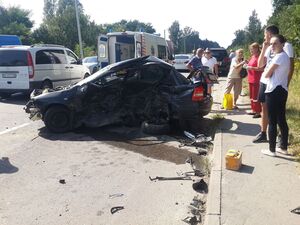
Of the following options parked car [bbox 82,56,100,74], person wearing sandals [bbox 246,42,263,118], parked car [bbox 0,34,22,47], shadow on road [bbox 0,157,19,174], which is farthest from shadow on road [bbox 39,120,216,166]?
parked car [bbox 82,56,100,74]

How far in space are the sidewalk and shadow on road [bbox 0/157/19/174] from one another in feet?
9.74

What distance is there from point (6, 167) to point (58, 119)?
2500 mm

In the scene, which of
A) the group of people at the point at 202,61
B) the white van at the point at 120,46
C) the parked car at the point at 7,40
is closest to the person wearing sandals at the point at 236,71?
the group of people at the point at 202,61

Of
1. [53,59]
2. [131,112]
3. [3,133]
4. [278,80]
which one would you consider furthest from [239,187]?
[53,59]

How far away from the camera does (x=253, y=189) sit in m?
4.92

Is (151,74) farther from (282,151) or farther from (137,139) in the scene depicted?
(282,151)

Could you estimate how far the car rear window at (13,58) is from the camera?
13.7m

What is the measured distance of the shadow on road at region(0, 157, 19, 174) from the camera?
6.14m

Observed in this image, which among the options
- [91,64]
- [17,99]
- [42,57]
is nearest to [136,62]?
[42,57]

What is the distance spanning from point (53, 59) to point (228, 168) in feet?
34.2

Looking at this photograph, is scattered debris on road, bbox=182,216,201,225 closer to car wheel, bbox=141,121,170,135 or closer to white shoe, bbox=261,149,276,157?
white shoe, bbox=261,149,276,157

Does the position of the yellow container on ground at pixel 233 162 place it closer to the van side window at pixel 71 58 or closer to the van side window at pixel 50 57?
the van side window at pixel 50 57

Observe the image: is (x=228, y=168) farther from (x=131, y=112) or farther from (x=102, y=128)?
(x=102, y=128)

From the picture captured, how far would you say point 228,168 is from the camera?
5.71 m
